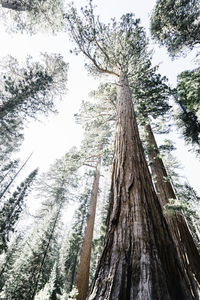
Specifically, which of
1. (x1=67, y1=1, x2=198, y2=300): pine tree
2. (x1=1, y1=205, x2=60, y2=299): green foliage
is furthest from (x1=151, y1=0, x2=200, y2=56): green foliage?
(x1=1, y1=205, x2=60, y2=299): green foliage

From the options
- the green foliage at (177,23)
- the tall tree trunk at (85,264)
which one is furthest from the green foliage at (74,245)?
the green foliage at (177,23)

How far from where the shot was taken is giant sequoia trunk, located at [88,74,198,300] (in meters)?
1.02

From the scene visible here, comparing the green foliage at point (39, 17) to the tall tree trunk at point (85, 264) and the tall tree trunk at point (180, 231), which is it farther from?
the tall tree trunk at point (85, 264)

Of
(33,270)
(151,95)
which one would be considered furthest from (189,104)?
(33,270)

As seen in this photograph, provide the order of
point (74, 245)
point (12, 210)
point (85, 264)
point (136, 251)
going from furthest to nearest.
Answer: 1. point (74, 245)
2. point (12, 210)
3. point (85, 264)
4. point (136, 251)

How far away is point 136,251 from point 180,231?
397 cm

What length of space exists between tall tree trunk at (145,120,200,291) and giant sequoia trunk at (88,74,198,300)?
7.41 feet

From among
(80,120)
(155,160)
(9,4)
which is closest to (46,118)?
(80,120)

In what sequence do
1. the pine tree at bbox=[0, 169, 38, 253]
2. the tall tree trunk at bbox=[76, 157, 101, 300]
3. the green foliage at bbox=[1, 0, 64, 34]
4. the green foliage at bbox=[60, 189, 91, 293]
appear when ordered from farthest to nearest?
the green foliage at bbox=[60, 189, 91, 293]
the pine tree at bbox=[0, 169, 38, 253]
the green foliage at bbox=[1, 0, 64, 34]
the tall tree trunk at bbox=[76, 157, 101, 300]

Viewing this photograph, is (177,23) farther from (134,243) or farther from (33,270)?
(33,270)

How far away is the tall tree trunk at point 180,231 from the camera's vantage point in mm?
3469

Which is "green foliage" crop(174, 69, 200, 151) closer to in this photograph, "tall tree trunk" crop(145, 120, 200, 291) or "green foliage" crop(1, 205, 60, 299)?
"tall tree trunk" crop(145, 120, 200, 291)

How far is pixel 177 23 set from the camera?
8.66 meters

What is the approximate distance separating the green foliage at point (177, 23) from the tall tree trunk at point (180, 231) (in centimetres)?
744
